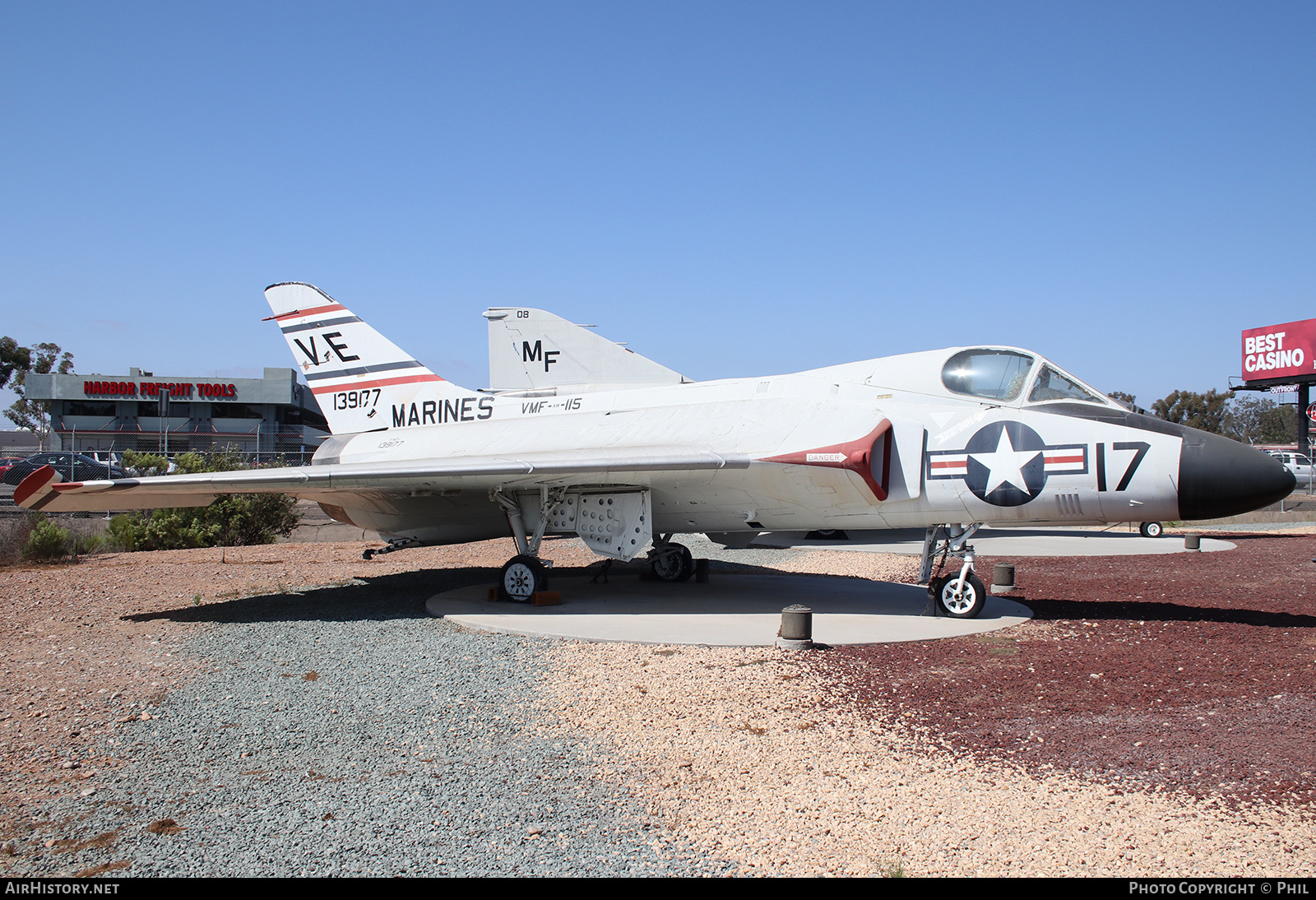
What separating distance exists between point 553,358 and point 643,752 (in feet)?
30.2

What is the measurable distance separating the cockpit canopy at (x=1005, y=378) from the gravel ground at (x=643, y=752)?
A: 260 centimetres

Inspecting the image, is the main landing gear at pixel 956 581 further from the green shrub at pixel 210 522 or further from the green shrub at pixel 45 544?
the green shrub at pixel 45 544

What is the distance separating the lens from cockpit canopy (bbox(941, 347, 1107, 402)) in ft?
29.4

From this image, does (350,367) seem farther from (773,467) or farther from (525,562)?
(773,467)

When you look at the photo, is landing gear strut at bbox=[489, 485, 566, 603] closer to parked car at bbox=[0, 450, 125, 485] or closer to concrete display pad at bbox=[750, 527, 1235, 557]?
concrete display pad at bbox=[750, 527, 1235, 557]

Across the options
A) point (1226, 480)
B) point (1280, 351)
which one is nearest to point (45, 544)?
point (1226, 480)

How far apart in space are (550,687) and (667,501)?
442 cm

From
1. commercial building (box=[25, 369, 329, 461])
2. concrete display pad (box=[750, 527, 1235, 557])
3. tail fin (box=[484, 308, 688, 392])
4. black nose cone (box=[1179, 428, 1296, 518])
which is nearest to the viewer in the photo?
black nose cone (box=[1179, 428, 1296, 518])

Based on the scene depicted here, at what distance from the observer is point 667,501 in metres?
10.5

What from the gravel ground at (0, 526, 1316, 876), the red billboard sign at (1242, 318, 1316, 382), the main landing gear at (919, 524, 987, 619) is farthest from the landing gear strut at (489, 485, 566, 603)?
Result: the red billboard sign at (1242, 318, 1316, 382)

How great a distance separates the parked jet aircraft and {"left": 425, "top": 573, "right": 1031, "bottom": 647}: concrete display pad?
66cm

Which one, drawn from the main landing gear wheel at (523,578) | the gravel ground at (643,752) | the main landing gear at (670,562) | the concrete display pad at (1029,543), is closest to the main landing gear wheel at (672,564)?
the main landing gear at (670,562)

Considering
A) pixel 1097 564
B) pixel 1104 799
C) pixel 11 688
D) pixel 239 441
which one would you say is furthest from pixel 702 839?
pixel 239 441

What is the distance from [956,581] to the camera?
9344 mm
